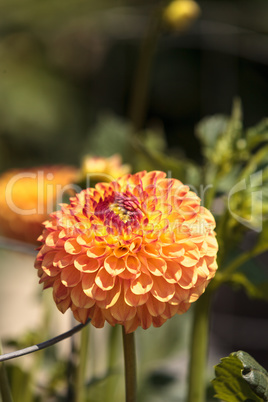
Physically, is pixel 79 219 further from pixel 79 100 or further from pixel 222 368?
pixel 79 100

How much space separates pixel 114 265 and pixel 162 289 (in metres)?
0.03

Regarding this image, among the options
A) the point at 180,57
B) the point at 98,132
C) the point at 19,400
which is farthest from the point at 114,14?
the point at 19,400

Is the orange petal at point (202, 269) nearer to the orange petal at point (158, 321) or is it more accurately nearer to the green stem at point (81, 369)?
the orange petal at point (158, 321)

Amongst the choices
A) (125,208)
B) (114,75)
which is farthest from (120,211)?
(114,75)

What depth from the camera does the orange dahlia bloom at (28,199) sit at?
595 millimetres

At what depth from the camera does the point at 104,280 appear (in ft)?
0.99

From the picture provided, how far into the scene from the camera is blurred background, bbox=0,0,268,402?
4.46 ft

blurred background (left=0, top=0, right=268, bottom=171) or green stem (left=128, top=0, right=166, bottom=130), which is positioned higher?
blurred background (left=0, top=0, right=268, bottom=171)

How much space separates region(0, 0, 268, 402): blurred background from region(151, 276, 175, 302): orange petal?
3.05 ft

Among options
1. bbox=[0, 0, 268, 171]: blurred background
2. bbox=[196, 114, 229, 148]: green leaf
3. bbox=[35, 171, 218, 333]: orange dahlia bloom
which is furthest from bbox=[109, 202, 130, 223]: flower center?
bbox=[0, 0, 268, 171]: blurred background

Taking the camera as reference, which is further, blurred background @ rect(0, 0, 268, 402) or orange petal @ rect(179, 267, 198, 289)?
blurred background @ rect(0, 0, 268, 402)

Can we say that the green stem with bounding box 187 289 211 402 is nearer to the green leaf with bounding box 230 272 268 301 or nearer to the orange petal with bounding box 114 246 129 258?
the green leaf with bounding box 230 272 268 301

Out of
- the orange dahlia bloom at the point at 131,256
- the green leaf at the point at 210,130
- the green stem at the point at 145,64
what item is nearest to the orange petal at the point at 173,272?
the orange dahlia bloom at the point at 131,256

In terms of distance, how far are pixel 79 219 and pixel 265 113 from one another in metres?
1.21
